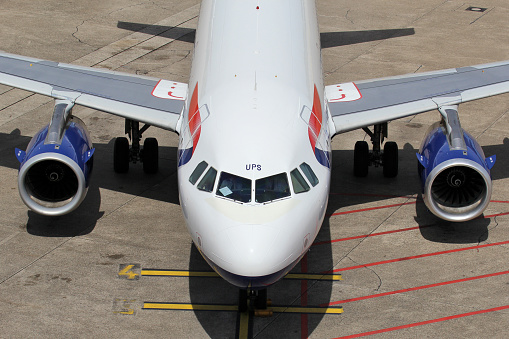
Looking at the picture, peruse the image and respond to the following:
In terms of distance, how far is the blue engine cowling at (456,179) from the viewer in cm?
1744

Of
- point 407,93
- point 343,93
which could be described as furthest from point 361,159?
point 407,93

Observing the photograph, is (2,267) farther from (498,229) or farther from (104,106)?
(498,229)

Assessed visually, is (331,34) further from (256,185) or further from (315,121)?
(256,185)

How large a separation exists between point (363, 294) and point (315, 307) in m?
1.10

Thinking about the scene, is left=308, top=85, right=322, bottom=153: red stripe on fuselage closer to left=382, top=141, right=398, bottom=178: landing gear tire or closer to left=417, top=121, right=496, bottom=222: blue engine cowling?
left=417, top=121, right=496, bottom=222: blue engine cowling

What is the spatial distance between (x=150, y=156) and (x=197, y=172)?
684 cm

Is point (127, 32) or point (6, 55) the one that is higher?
point (6, 55)

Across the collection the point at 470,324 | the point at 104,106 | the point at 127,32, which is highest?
the point at 104,106

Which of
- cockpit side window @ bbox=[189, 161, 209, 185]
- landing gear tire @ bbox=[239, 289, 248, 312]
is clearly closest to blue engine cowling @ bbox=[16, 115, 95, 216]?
cockpit side window @ bbox=[189, 161, 209, 185]

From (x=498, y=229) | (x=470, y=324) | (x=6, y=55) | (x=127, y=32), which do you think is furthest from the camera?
(x=127, y=32)

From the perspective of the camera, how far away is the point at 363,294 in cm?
1639

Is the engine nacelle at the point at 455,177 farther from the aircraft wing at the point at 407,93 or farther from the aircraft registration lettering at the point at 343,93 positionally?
the aircraft registration lettering at the point at 343,93

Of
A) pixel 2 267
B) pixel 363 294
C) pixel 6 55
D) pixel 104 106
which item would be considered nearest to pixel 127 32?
pixel 6 55

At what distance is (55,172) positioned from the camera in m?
18.1
